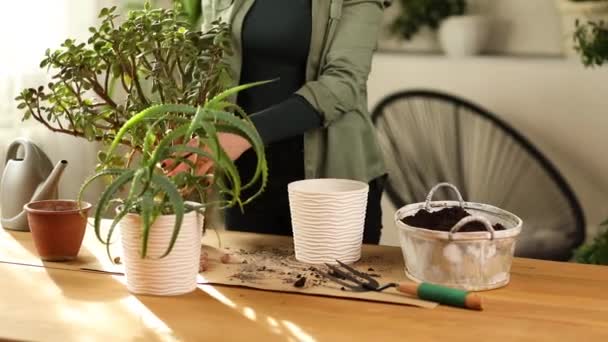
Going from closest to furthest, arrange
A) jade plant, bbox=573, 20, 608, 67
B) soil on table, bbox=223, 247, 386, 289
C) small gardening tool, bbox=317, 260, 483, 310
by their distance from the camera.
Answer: small gardening tool, bbox=317, 260, 483, 310, soil on table, bbox=223, 247, 386, 289, jade plant, bbox=573, 20, 608, 67

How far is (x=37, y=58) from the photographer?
9.70ft

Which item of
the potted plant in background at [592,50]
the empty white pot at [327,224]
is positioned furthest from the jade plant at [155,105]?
the potted plant in background at [592,50]

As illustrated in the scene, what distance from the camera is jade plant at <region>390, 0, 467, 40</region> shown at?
12.5 feet

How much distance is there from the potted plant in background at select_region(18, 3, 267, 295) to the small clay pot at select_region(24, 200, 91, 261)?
12 cm

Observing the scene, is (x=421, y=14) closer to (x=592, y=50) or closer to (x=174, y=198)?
(x=592, y=50)

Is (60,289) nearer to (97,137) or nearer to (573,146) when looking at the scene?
(97,137)

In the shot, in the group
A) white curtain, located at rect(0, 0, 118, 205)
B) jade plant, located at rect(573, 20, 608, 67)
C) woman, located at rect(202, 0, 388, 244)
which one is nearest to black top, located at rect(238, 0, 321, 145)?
woman, located at rect(202, 0, 388, 244)

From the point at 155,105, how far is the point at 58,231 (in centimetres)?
32

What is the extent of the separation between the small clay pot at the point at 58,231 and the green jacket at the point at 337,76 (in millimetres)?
526

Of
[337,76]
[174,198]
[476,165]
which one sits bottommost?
[476,165]

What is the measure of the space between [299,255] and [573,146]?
7.50 feet

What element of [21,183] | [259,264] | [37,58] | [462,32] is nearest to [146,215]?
[259,264]

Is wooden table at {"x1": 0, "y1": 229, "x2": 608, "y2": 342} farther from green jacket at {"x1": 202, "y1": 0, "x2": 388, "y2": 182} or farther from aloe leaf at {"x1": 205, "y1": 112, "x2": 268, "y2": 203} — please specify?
green jacket at {"x1": 202, "y1": 0, "x2": 388, "y2": 182}

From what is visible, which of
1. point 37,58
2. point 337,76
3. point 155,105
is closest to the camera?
point 155,105
